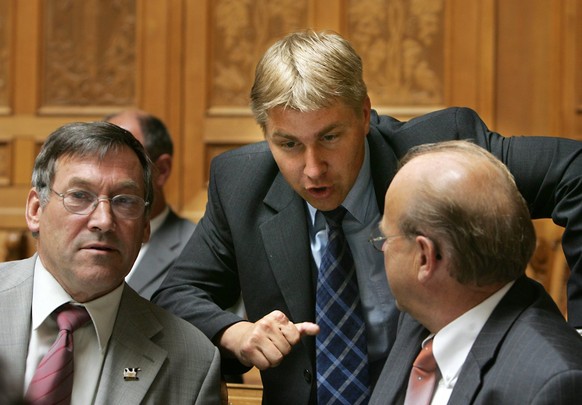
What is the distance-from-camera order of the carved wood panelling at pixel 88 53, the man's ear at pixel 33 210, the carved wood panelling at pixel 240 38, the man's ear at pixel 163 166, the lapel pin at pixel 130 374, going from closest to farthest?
the lapel pin at pixel 130 374, the man's ear at pixel 33 210, the man's ear at pixel 163 166, the carved wood panelling at pixel 240 38, the carved wood panelling at pixel 88 53

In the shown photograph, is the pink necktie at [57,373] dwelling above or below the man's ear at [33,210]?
below

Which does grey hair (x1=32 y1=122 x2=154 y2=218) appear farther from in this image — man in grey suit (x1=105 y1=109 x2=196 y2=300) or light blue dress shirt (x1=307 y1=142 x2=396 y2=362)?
man in grey suit (x1=105 y1=109 x2=196 y2=300)

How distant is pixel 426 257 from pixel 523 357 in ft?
0.87

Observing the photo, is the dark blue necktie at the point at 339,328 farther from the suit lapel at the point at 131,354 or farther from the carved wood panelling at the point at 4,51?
the carved wood panelling at the point at 4,51

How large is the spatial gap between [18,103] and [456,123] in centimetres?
326

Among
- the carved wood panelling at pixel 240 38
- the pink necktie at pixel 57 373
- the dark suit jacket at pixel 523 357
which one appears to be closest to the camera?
the dark suit jacket at pixel 523 357

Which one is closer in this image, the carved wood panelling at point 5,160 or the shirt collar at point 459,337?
the shirt collar at point 459,337

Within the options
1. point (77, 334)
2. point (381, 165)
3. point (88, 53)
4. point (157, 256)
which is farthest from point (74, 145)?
point (88, 53)

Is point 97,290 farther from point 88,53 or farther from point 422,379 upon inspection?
point 88,53

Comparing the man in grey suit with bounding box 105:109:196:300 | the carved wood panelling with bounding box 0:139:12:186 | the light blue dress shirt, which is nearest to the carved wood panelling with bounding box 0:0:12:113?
Answer: the carved wood panelling with bounding box 0:139:12:186

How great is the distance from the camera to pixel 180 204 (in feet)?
16.1

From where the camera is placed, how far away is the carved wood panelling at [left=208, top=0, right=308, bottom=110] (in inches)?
190

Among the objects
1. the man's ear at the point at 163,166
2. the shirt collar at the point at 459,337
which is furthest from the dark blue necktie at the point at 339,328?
the man's ear at the point at 163,166

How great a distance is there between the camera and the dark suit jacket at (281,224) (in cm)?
231
